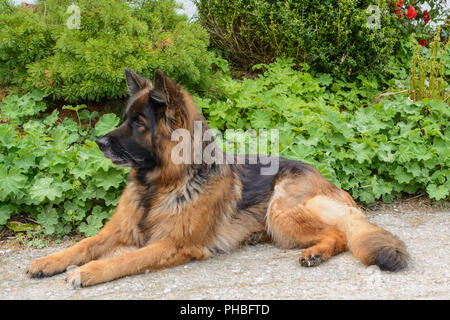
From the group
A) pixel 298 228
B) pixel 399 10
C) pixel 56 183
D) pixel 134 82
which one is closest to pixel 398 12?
pixel 399 10

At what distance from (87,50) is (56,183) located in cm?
166

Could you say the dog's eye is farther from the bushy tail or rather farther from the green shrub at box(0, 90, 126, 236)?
the bushy tail

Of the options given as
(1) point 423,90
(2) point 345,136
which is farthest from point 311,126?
(1) point 423,90

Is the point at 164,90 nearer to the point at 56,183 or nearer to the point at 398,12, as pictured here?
the point at 56,183

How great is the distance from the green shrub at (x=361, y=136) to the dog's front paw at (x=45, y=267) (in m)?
2.77

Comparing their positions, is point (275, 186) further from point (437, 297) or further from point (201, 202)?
point (437, 297)

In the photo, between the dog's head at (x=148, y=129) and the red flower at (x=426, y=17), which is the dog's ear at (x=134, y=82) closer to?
the dog's head at (x=148, y=129)

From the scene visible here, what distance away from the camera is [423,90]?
21.4ft

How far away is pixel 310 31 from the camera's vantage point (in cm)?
698

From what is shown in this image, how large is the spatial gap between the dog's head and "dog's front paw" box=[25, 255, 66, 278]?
3.05 ft

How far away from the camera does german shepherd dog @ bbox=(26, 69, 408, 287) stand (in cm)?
382

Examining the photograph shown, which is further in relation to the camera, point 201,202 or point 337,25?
point 337,25

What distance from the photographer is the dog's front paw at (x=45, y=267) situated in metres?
3.80

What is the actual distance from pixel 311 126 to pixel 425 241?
190 centimetres
